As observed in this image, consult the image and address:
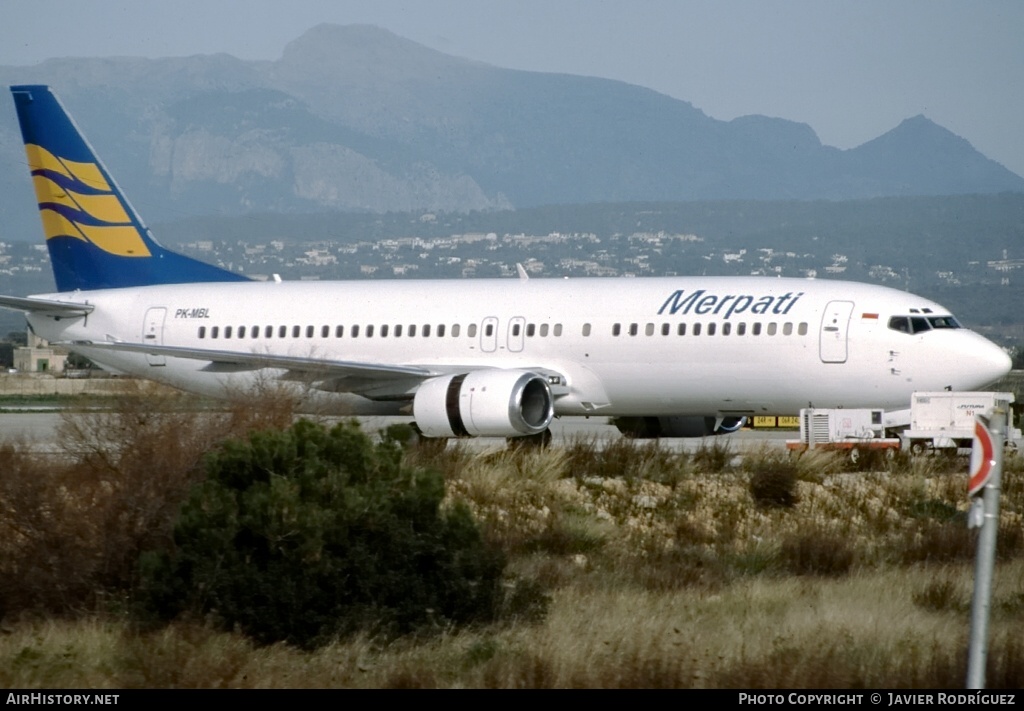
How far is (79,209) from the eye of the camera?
112 feet

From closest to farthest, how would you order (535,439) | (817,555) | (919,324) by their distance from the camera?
(817,555), (919,324), (535,439)

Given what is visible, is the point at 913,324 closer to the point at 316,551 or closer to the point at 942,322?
the point at 942,322

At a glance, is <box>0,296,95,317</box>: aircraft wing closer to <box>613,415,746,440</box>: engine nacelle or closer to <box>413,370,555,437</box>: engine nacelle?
<box>413,370,555,437</box>: engine nacelle

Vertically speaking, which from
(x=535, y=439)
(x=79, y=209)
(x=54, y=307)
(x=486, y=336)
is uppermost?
(x=79, y=209)

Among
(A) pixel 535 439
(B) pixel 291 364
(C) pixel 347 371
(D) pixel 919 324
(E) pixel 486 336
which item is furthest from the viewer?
(E) pixel 486 336

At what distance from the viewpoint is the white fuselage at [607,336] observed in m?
26.8

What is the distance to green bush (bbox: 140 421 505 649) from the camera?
11.9 m

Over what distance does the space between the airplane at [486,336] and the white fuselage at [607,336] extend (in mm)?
36

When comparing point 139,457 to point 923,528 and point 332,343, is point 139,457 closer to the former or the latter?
point 923,528

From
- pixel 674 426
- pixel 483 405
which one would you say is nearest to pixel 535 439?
pixel 483 405

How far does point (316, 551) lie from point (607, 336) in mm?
16762

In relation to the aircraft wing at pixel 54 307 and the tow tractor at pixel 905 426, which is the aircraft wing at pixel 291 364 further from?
the tow tractor at pixel 905 426

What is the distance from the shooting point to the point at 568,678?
10.5m
